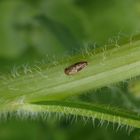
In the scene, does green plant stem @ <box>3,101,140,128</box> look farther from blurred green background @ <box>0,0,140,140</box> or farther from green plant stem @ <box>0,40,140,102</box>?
blurred green background @ <box>0,0,140,140</box>

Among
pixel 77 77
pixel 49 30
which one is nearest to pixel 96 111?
pixel 77 77

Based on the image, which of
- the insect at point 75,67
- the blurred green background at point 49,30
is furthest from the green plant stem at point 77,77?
the blurred green background at point 49,30

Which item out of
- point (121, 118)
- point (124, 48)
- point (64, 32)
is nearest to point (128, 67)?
point (124, 48)

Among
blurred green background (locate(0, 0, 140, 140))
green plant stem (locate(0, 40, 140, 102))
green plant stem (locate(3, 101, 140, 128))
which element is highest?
blurred green background (locate(0, 0, 140, 140))

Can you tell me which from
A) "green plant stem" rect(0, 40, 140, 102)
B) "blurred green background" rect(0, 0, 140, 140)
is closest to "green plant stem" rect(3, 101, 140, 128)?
"green plant stem" rect(0, 40, 140, 102)

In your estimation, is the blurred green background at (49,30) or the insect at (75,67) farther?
the blurred green background at (49,30)

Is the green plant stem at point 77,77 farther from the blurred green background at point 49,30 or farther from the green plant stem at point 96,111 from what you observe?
the blurred green background at point 49,30

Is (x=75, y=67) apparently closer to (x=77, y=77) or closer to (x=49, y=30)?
(x=77, y=77)
